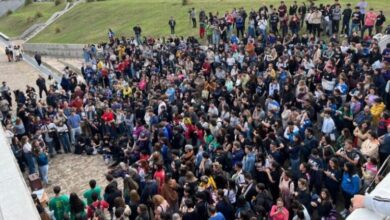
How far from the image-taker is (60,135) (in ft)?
57.0

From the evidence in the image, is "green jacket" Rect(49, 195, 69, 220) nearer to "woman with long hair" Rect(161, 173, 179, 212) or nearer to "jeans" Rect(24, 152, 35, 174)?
"woman with long hair" Rect(161, 173, 179, 212)

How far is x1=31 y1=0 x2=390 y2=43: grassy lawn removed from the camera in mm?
35000

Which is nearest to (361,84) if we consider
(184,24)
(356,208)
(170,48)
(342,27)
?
(356,208)

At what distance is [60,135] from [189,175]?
811 cm

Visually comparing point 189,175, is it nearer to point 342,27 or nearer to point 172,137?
point 172,137

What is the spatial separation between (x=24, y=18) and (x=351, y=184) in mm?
55320

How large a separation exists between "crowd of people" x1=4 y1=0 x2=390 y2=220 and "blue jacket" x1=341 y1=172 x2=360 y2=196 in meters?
0.02

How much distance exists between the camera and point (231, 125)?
13570mm

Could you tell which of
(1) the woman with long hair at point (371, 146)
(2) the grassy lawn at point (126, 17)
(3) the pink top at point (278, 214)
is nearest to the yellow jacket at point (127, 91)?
(1) the woman with long hair at point (371, 146)

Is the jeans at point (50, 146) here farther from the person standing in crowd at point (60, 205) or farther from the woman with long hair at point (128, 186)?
the woman with long hair at point (128, 186)

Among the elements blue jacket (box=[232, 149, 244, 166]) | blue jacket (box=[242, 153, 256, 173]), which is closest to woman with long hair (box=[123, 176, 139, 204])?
blue jacket (box=[232, 149, 244, 166])

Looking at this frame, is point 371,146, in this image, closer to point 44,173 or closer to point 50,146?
point 44,173

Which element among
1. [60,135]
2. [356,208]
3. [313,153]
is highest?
[356,208]

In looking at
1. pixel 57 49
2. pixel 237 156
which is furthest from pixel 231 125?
pixel 57 49
